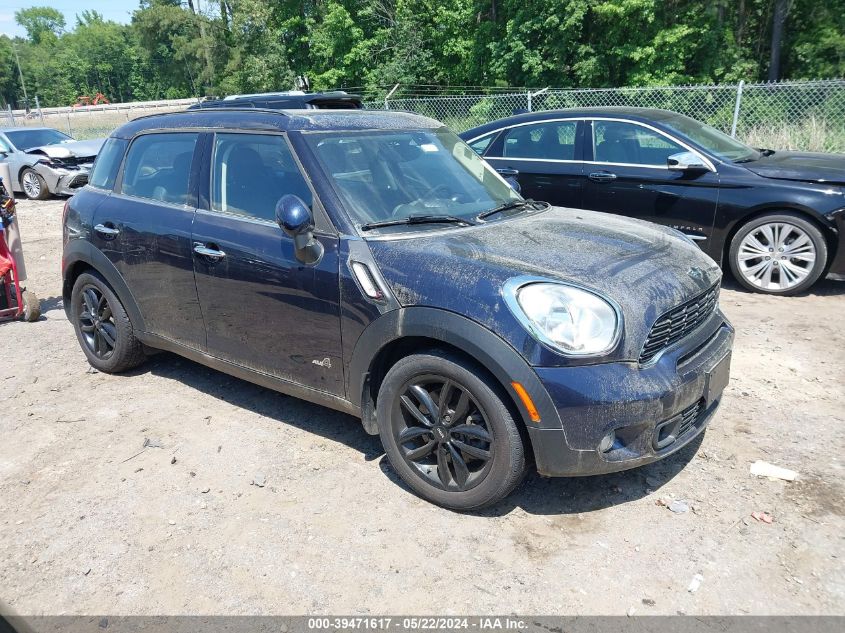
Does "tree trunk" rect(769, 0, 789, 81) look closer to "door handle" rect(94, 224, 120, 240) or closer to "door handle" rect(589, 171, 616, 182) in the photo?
"door handle" rect(589, 171, 616, 182)

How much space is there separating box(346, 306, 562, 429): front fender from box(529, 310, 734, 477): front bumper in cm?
5

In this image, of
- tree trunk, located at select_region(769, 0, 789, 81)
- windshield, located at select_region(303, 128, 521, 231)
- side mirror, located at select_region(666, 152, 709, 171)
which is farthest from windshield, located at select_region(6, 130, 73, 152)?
tree trunk, located at select_region(769, 0, 789, 81)

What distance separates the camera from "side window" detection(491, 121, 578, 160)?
7359 millimetres

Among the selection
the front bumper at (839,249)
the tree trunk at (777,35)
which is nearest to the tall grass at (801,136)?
the front bumper at (839,249)

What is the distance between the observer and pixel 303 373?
362 centimetres

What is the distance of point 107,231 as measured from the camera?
179 inches

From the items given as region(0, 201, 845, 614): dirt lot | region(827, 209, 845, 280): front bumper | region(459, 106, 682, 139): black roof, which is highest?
region(459, 106, 682, 139): black roof

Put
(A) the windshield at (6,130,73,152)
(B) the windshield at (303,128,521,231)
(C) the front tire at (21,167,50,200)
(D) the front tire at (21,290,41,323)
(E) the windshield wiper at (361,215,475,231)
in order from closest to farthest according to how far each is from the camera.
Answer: (E) the windshield wiper at (361,215,475,231) → (B) the windshield at (303,128,521,231) → (D) the front tire at (21,290,41,323) → (C) the front tire at (21,167,50,200) → (A) the windshield at (6,130,73,152)

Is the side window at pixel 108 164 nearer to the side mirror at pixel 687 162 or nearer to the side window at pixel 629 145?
the side window at pixel 629 145

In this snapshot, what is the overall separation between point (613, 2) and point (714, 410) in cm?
2265

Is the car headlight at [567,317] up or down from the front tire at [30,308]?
up

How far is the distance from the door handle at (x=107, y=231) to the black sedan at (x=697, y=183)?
142 inches

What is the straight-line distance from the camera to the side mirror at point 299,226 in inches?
127

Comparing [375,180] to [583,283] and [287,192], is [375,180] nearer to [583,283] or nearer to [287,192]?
[287,192]
